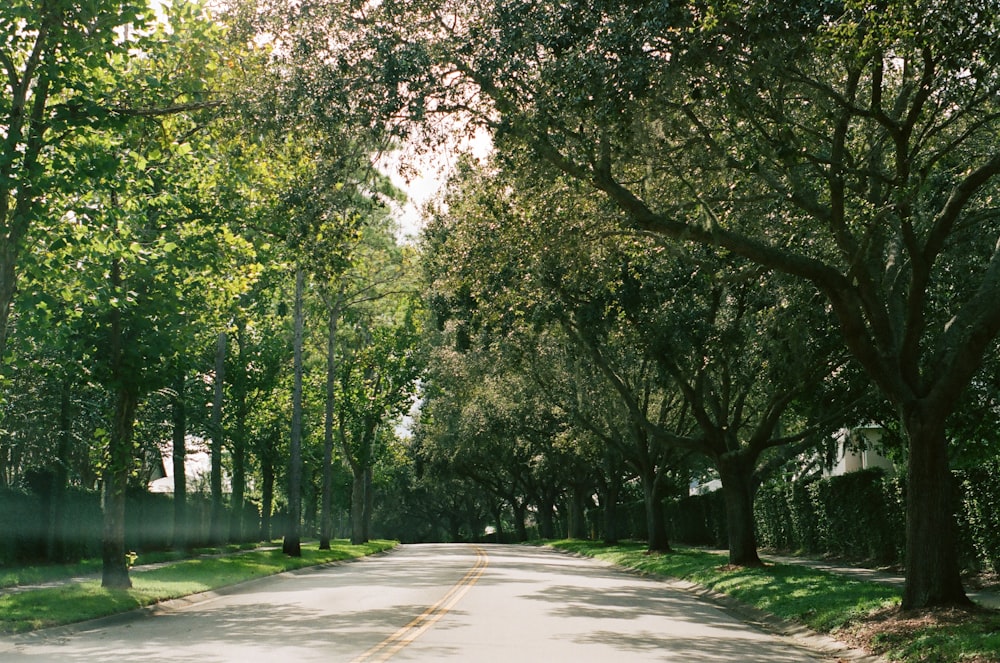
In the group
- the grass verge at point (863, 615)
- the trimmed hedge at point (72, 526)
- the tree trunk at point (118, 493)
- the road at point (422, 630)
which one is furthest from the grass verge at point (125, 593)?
the grass verge at point (863, 615)

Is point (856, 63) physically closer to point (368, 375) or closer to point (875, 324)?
point (875, 324)

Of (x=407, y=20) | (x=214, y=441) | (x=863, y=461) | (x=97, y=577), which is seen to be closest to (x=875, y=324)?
(x=407, y=20)

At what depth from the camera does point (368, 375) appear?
55750 mm

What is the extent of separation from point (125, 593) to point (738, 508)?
15508mm

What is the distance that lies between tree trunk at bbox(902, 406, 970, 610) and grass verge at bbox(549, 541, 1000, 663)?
400 millimetres

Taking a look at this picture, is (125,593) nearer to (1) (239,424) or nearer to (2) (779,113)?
(2) (779,113)

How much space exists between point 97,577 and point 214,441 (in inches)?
460

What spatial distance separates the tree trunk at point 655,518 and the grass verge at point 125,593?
516 inches

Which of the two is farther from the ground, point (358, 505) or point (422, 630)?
point (358, 505)

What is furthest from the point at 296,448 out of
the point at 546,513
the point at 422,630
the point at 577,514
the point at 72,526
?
the point at 546,513

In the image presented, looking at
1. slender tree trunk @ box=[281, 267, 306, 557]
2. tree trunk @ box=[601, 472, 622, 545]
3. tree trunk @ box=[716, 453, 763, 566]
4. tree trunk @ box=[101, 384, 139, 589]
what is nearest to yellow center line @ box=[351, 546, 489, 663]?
tree trunk @ box=[101, 384, 139, 589]

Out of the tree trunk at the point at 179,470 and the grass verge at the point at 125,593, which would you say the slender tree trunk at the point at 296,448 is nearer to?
the grass verge at the point at 125,593

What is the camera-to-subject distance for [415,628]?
46.5 ft

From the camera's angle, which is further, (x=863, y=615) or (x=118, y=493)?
(x=118, y=493)
